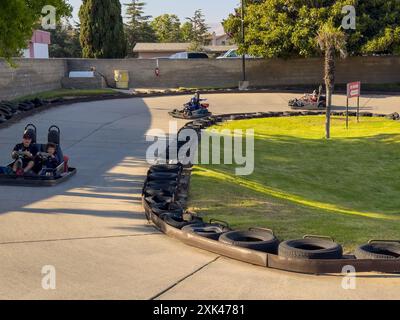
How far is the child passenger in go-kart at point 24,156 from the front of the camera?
10.8m

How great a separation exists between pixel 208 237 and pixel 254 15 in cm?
3217

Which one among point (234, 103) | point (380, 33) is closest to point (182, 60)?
point (234, 103)

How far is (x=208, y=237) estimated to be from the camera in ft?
23.5

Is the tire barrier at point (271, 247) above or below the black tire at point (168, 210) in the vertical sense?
below

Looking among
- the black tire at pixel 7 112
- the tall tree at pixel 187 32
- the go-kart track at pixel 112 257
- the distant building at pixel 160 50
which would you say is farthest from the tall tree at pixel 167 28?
the go-kart track at pixel 112 257

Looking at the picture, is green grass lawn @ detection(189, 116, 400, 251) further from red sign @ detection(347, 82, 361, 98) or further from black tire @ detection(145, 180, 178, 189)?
red sign @ detection(347, 82, 361, 98)

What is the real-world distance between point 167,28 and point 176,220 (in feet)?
295

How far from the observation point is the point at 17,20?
15188 millimetres

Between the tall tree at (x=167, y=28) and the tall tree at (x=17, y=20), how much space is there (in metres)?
75.7

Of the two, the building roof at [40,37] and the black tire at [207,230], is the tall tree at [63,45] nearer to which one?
A: the building roof at [40,37]

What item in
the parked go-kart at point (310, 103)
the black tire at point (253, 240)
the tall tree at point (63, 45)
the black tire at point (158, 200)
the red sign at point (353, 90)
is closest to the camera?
the black tire at point (253, 240)

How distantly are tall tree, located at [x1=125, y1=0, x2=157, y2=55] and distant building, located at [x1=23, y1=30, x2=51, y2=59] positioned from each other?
2373cm

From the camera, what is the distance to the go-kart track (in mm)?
5551

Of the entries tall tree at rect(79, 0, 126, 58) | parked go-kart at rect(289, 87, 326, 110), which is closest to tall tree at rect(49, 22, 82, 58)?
tall tree at rect(79, 0, 126, 58)
